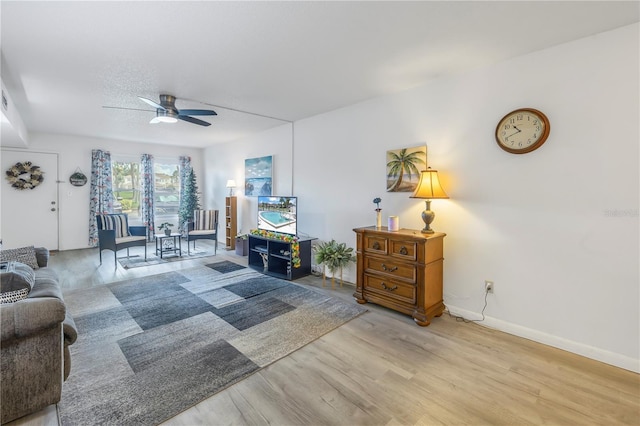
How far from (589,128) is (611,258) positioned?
102 cm

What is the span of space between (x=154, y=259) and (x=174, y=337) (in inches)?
130

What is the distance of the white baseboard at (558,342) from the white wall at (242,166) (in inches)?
134

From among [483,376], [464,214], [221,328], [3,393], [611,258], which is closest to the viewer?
[3,393]

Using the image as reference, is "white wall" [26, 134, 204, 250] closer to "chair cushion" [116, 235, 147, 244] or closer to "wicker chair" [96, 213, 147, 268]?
"wicker chair" [96, 213, 147, 268]

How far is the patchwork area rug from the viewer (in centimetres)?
498

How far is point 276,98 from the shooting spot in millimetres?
3699

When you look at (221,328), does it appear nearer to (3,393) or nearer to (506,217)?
(3,393)

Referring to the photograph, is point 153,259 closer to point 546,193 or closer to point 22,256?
point 22,256

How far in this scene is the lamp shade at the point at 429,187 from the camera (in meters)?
2.87

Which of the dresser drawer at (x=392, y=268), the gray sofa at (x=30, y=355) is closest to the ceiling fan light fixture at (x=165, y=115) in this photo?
the gray sofa at (x=30, y=355)

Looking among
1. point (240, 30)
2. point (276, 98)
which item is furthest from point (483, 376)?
point (276, 98)

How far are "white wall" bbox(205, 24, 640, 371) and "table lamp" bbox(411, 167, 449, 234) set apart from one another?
0.73ft

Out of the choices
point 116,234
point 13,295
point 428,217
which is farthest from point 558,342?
point 116,234

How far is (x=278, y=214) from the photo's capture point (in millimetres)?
4656
